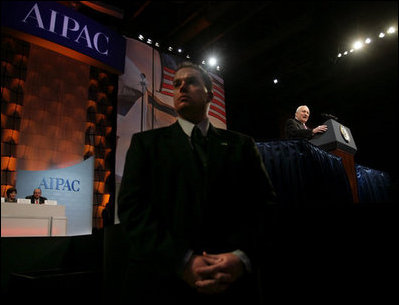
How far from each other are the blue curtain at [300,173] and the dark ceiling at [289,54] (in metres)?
2.98

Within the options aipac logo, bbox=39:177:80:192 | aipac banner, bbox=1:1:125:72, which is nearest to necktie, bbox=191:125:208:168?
aipac banner, bbox=1:1:125:72

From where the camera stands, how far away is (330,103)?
7.80 meters

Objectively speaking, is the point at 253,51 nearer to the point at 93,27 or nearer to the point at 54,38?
the point at 93,27

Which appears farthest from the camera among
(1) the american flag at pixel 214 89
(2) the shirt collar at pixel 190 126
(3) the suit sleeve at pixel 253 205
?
(1) the american flag at pixel 214 89

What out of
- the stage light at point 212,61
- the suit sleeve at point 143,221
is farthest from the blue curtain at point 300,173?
the stage light at point 212,61

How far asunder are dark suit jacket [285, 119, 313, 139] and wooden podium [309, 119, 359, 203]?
13 centimetres

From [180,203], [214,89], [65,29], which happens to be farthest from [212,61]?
[180,203]

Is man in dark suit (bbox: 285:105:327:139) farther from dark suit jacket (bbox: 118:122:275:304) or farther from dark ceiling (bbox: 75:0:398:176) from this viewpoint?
dark suit jacket (bbox: 118:122:275:304)

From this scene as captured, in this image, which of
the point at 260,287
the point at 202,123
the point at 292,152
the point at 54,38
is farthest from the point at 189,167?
the point at 54,38

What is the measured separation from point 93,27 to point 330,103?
559cm

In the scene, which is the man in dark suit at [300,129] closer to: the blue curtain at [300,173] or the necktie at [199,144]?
the blue curtain at [300,173]

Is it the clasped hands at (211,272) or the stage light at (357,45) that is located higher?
the stage light at (357,45)

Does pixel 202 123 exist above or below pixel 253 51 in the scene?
below

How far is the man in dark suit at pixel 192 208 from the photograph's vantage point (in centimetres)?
97
